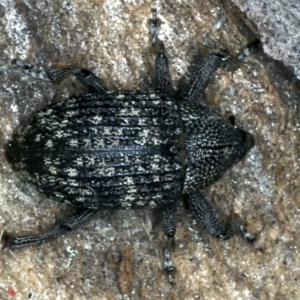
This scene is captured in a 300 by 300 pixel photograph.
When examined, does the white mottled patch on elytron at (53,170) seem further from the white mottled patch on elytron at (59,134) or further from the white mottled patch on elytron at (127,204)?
the white mottled patch on elytron at (127,204)

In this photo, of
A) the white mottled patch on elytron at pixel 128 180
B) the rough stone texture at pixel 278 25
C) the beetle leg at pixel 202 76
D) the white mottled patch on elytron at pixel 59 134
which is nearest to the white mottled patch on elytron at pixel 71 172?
the white mottled patch on elytron at pixel 59 134

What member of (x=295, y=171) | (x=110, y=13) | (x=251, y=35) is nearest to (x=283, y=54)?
(x=251, y=35)

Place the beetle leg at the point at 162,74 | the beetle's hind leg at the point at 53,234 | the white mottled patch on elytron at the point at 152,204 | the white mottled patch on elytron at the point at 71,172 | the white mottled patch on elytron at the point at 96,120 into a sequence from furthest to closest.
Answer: the beetle leg at the point at 162,74 < the beetle's hind leg at the point at 53,234 < the white mottled patch on elytron at the point at 152,204 < the white mottled patch on elytron at the point at 96,120 < the white mottled patch on elytron at the point at 71,172

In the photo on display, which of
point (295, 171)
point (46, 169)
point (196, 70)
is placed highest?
point (196, 70)

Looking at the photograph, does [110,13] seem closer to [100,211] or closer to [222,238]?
[100,211]

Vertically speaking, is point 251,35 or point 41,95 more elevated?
point 251,35

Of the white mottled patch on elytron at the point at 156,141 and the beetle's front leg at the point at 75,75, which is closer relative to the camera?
the white mottled patch on elytron at the point at 156,141
